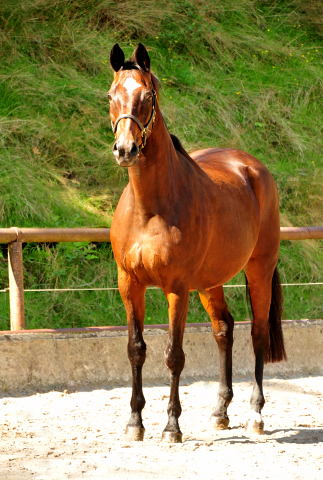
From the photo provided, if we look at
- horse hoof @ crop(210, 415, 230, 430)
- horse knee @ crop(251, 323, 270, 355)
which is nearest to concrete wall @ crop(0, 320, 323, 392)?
horse knee @ crop(251, 323, 270, 355)

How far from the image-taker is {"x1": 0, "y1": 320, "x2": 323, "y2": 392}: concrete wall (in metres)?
4.51

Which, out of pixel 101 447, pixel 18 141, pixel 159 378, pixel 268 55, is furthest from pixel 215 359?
pixel 268 55

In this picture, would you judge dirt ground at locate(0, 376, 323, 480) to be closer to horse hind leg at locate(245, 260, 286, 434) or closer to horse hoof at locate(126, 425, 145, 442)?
horse hoof at locate(126, 425, 145, 442)

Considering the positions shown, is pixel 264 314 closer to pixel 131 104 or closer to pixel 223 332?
pixel 223 332

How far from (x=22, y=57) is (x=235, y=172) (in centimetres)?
631

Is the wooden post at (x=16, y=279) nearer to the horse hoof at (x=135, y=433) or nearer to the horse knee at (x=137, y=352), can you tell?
the horse knee at (x=137, y=352)

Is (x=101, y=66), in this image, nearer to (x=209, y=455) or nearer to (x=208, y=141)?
(x=208, y=141)

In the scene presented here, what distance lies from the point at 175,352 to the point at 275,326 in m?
1.41

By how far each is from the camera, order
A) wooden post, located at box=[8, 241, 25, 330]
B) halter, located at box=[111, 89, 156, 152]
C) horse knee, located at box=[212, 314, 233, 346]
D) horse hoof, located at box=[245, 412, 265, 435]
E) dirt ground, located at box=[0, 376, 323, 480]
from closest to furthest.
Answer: dirt ground, located at box=[0, 376, 323, 480]
halter, located at box=[111, 89, 156, 152]
horse hoof, located at box=[245, 412, 265, 435]
horse knee, located at box=[212, 314, 233, 346]
wooden post, located at box=[8, 241, 25, 330]

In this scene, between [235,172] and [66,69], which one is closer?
[235,172]

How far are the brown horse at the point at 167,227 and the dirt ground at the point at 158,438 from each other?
8.9 inches

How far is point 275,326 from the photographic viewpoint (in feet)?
15.0

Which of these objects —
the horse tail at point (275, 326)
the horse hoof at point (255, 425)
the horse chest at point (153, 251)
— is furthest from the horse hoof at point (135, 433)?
the horse tail at point (275, 326)

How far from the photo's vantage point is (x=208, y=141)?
905 centimetres
